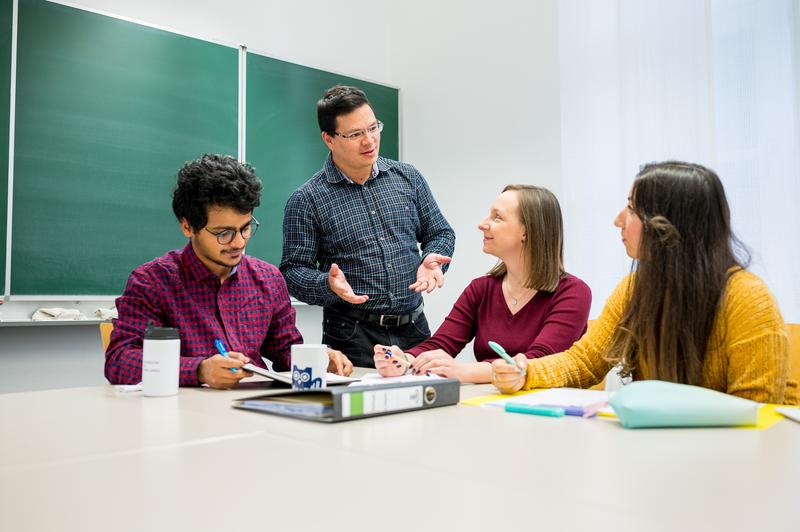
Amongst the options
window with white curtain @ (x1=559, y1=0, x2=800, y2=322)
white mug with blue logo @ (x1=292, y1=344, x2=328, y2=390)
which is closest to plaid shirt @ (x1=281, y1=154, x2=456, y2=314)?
white mug with blue logo @ (x1=292, y1=344, x2=328, y2=390)

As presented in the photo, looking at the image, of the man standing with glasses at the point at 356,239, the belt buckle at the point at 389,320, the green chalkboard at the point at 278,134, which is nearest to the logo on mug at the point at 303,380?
the man standing with glasses at the point at 356,239

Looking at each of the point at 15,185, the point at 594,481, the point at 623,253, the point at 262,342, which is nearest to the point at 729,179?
the point at 623,253

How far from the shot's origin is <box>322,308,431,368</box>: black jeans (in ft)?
7.45

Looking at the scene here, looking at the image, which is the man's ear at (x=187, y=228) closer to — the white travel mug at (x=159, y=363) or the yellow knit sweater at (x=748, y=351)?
the white travel mug at (x=159, y=363)

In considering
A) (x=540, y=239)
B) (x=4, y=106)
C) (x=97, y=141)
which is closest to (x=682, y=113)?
(x=540, y=239)

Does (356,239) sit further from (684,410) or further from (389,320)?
(684,410)

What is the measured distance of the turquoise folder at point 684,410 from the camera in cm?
96

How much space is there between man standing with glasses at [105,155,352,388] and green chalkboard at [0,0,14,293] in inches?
59.5

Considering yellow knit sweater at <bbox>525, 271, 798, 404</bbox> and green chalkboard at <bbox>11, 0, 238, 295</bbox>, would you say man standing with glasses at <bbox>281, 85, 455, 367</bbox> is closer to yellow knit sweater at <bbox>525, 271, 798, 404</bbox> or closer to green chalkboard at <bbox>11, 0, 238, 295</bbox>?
yellow knit sweater at <bbox>525, 271, 798, 404</bbox>

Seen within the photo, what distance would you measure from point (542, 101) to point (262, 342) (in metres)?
2.56

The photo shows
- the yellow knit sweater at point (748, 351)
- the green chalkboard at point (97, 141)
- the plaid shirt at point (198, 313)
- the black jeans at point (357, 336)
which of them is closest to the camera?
the yellow knit sweater at point (748, 351)

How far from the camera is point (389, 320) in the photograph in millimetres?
2326

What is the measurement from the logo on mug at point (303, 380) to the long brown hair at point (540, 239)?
874 millimetres

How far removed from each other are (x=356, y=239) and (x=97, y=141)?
1.57m
